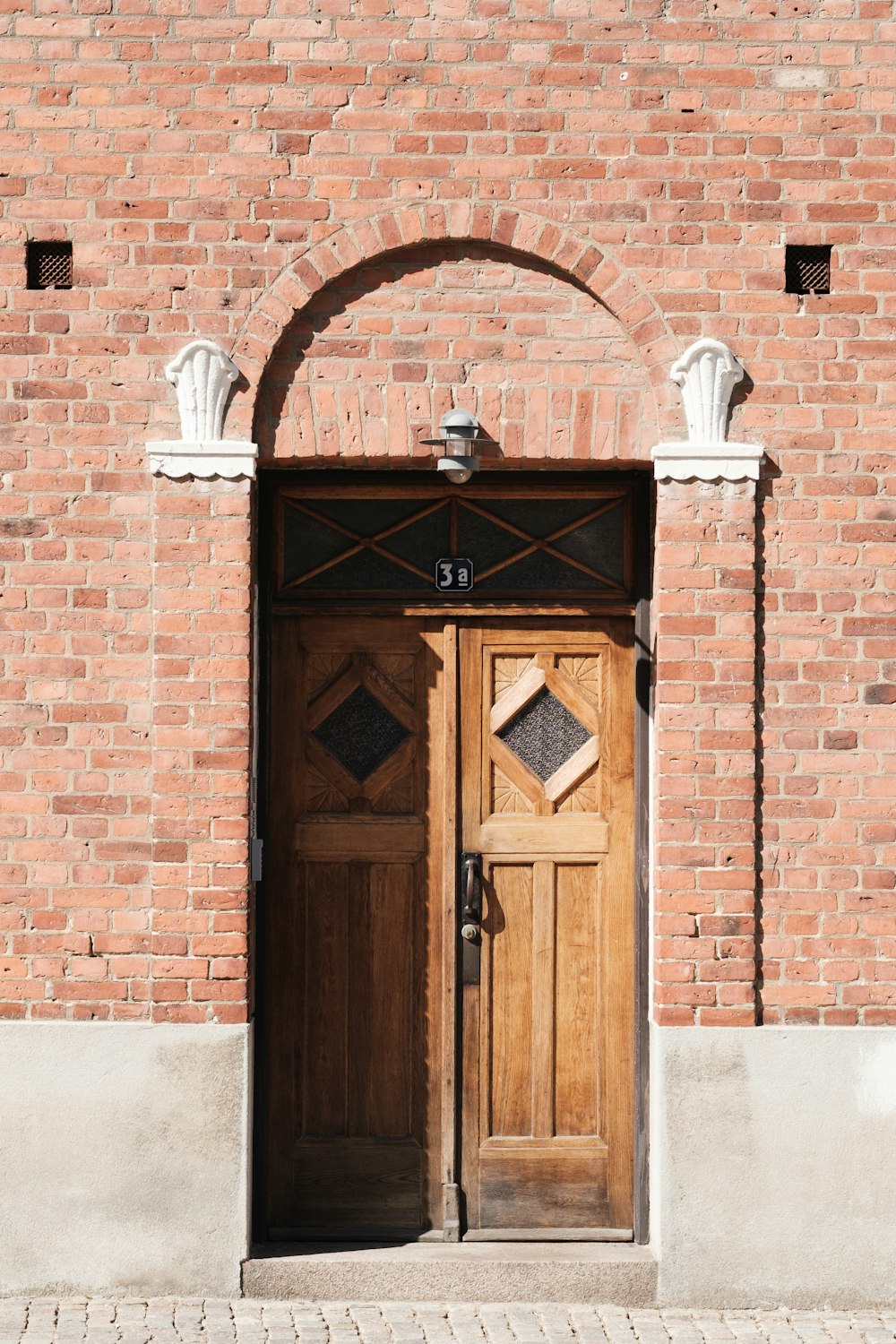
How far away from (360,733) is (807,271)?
2.48m

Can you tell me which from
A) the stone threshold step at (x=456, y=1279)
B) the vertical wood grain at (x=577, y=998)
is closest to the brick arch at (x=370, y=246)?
the vertical wood grain at (x=577, y=998)

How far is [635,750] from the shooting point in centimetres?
508

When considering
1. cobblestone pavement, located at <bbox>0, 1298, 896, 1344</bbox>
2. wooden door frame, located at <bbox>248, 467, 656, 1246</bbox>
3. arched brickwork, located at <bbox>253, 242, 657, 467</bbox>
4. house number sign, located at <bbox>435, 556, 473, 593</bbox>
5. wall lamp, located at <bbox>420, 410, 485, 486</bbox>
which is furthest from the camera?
house number sign, located at <bbox>435, 556, 473, 593</bbox>

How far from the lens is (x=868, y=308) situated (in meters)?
4.80

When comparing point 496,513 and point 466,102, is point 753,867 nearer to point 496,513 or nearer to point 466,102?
point 496,513

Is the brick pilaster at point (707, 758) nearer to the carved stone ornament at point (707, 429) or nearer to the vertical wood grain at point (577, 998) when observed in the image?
the carved stone ornament at point (707, 429)

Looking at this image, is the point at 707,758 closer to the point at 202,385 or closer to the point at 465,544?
the point at 465,544

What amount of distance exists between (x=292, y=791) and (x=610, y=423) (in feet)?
6.22

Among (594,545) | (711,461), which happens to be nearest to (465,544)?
(594,545)

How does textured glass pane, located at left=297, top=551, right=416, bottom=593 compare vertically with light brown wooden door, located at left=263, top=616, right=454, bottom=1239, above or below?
above

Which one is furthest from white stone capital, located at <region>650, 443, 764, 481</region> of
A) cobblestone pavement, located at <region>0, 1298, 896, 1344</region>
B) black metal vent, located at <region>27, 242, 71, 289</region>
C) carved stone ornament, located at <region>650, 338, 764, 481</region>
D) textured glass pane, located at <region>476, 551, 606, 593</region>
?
cobblestone pavement, located at <region>0, 1298, 896, 1344</region>

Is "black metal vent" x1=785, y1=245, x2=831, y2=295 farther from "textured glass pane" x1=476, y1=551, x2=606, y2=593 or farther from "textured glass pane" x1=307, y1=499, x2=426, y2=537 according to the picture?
"textured glass pane" x1=307, y1=499, x2=426, y2=537

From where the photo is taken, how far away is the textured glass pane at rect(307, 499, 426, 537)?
5.10 m

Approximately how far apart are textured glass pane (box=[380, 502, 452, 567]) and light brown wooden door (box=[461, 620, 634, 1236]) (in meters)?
0.34
